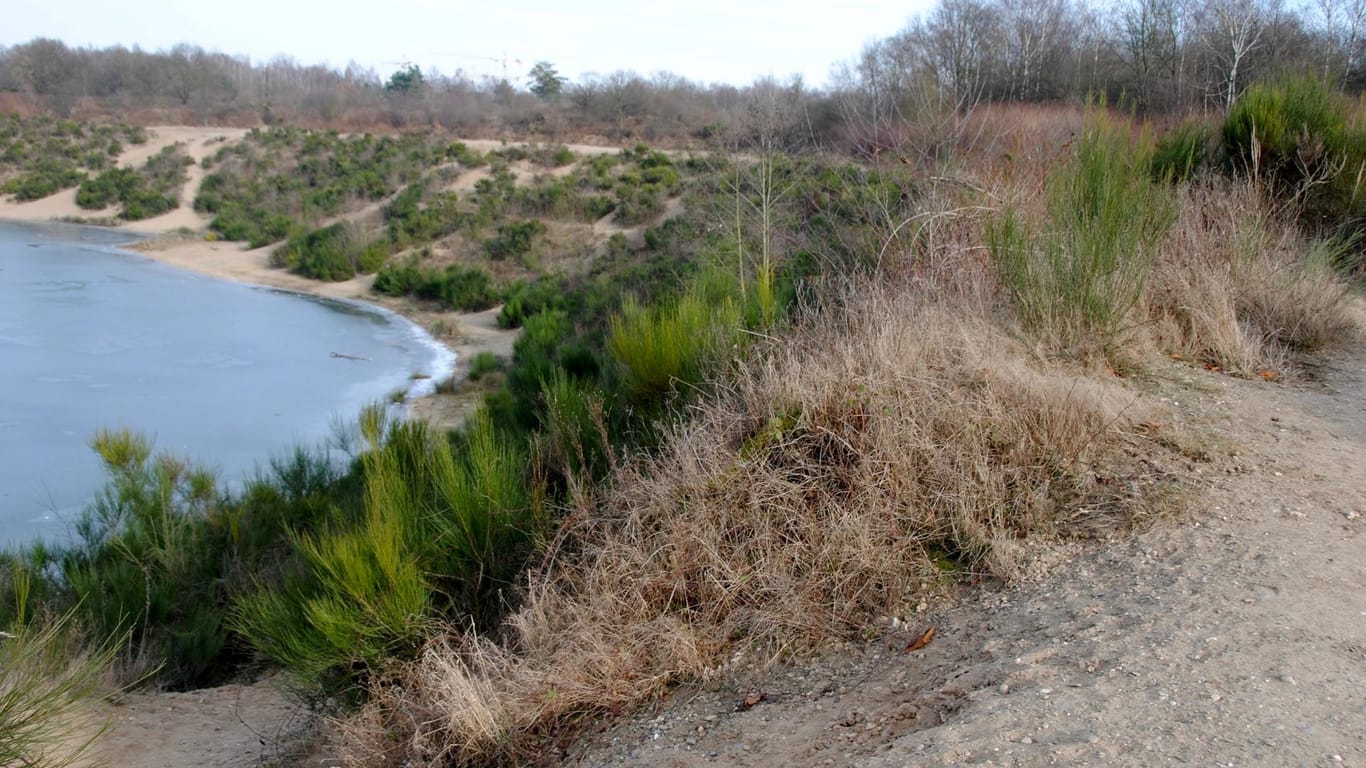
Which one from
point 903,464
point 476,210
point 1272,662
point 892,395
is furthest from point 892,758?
point 476,210

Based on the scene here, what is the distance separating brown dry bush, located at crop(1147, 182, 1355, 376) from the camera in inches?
262

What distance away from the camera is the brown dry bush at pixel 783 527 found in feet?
13.2

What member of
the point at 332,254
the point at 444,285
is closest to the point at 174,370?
the point at 444,285

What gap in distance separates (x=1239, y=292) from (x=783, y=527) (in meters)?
4.91

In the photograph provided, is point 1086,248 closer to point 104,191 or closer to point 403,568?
point 403,568

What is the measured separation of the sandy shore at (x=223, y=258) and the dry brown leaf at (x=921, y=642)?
15.1 feet

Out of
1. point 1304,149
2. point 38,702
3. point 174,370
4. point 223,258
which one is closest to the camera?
point 38,702

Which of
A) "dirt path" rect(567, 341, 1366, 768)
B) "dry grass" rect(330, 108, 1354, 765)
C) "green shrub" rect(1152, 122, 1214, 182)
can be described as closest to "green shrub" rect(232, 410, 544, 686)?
"dry grass" rect(330, 108, 1354, 765)

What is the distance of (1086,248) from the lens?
20.5 feet

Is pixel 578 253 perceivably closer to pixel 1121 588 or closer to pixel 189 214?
pixel 189 214

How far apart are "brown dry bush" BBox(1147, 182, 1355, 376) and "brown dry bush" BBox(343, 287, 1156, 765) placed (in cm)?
197

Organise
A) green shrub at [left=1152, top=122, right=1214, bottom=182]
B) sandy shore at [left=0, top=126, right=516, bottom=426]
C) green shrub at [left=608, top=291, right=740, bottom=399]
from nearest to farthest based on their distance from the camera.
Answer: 1. green shrub at [left=608, top=291, right=740, bottom=399]
2. green shrub at [left=1152, top=122, right=1214, bottom=182]
3. sandy shore at [left=0, top=126, right=516, bottom=426]

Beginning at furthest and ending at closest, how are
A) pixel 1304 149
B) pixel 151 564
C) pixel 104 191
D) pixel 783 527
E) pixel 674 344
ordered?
pixel 104 191, pixel 1304 149, pixel 151 564, pixel 674 344, pixel 783 527

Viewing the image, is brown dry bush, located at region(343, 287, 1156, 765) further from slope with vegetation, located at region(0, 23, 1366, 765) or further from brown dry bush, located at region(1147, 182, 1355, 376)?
brown dry bush, located at region(1147, 182, 1355, 376)
